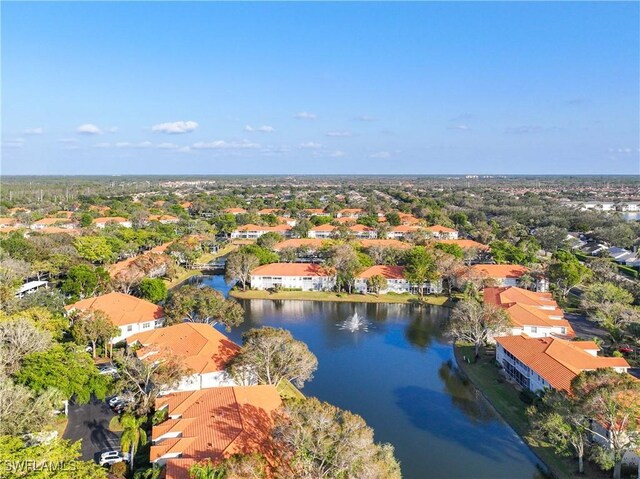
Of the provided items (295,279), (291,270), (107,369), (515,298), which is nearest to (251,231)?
(291,270)

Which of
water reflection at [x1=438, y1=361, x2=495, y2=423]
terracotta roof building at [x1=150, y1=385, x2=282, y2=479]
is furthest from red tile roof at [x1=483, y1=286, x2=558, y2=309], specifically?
terracotta roof building at [x1=150, y1=385, x2=282, y2=479]

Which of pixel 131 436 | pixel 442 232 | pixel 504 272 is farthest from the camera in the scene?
pixel 442 232

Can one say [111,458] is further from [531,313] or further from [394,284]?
[394,284]

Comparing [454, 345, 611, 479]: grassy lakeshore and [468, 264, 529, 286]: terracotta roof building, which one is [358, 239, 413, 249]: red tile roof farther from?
[454, 345, 611, 479]: grassy lakeshore

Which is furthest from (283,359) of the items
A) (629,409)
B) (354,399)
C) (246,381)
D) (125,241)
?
(125,241)

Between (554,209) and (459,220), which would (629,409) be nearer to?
(459,220)

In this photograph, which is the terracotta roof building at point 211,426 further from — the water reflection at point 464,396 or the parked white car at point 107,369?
the water reflection at point 464,396
